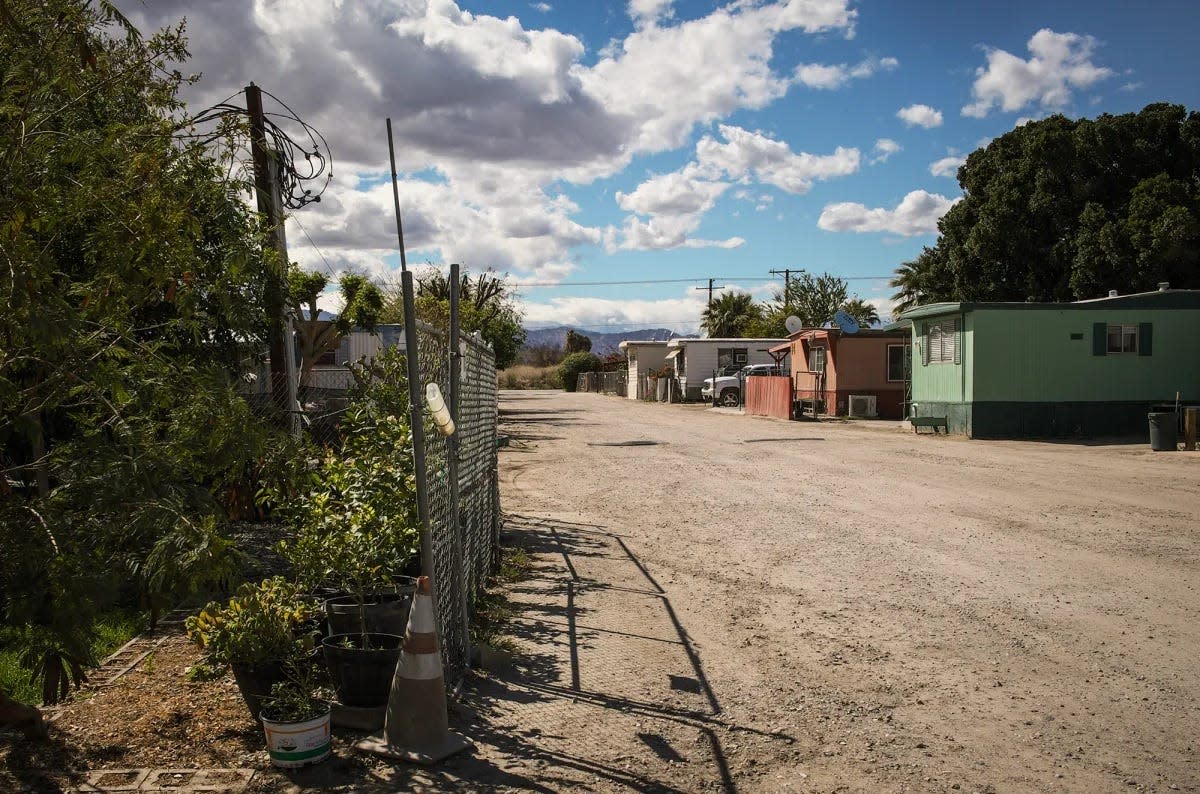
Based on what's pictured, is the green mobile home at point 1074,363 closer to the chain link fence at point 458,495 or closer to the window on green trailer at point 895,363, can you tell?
the window on green trailer at point 895,363

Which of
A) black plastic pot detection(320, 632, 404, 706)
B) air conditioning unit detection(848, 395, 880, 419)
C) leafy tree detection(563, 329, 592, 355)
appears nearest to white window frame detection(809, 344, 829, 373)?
air conditioning unit detection(848, 395, 880, 419)

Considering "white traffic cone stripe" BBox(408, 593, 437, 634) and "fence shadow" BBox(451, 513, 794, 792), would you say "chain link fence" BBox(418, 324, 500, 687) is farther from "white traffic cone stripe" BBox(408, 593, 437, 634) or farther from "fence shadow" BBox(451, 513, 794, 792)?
"white traffic cone stripe" BBox(408, 593, 437, 634)

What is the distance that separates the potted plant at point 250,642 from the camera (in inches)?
179

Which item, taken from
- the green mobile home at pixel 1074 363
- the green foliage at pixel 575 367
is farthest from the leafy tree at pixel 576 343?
the green mobile home at pixel 1074 363

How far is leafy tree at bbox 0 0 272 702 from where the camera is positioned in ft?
11.3

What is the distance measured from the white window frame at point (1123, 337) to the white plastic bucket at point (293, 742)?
78.6 ft

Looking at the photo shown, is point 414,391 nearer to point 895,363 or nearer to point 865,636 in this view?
point 865,636

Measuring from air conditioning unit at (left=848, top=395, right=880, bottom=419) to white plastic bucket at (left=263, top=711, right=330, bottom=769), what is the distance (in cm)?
3105

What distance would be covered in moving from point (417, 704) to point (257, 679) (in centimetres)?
79

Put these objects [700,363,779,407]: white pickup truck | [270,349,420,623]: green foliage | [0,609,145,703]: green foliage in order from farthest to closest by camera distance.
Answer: [700,363,779,407]: white pickup truck < [270,349,420,623]: green foliage < [0,609,145,703]: green foliage

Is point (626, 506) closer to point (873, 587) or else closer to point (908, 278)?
point (873, 587)

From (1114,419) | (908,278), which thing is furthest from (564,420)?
(908,278)

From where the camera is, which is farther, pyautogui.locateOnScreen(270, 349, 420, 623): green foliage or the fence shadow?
pyautogui.locateOnScreen(270, 349, 420, 623): green foliage

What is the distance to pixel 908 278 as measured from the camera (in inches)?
2516
